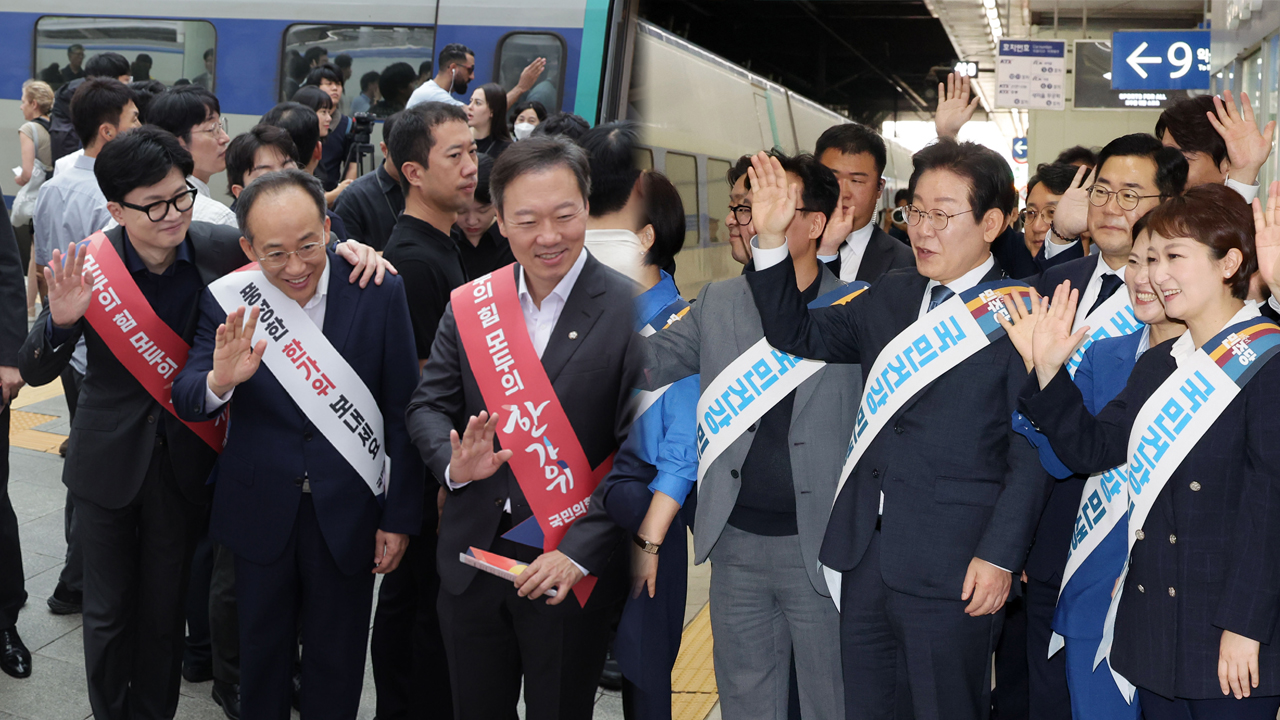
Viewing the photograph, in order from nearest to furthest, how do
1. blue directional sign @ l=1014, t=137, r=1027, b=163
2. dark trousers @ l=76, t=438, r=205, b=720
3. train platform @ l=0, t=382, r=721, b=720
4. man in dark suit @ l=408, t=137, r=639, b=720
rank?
1. man in dark suit @ l=408, t=137, r=639, b=720
2. dark trousers @ l=76, t=438, r=205, b=720
3. train platform @ l=0, t=382, r=721, b=720
4. blue directional sign @ l=1014, t=137, r=1027, b=163

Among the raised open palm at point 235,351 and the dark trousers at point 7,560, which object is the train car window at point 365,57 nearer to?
the dark trousers at point 7,560

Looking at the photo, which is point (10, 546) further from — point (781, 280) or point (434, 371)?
point (781, 280)

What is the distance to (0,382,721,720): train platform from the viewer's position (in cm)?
297

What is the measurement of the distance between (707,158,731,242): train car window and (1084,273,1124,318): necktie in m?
3.03

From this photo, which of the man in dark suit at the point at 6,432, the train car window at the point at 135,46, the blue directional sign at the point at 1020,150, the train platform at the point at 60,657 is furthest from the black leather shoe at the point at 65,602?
the blue directional sign at the point at 1020,150

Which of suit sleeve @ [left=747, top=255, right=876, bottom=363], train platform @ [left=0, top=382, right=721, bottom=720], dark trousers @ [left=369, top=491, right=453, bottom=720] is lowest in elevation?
train platform @ [left=0, top=382, right=721, bottom=720]

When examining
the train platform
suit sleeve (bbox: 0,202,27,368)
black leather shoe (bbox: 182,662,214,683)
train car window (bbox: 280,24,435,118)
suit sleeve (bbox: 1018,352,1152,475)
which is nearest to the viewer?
suit sleeve (bbox: 1018,352,1152,475)

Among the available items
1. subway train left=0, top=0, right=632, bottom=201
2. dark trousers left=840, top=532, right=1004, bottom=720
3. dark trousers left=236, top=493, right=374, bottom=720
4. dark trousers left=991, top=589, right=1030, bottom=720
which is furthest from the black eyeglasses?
subway train left=0, top=0, right=632, bottom=201

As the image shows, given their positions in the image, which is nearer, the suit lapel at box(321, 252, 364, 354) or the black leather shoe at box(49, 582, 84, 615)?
the suit lapel at box(321, 252, 364, 354)

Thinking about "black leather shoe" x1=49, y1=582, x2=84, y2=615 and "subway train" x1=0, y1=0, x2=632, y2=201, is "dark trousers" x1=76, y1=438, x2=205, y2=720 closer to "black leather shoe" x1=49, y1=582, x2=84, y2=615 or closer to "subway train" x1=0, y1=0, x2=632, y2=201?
"black leather shoe" x1=49, y1=582, x2=84, y2=615

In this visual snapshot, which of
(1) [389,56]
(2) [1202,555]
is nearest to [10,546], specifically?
(2) [1202,555]

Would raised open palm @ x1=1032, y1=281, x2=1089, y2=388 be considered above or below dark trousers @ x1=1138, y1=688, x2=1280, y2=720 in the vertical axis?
above

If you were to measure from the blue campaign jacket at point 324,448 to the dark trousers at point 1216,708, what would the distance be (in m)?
1.54

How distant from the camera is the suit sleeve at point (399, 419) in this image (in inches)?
92.7
